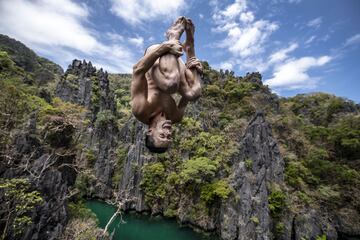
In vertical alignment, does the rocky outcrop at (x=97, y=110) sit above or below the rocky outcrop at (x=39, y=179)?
above

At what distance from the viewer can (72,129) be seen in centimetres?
1467

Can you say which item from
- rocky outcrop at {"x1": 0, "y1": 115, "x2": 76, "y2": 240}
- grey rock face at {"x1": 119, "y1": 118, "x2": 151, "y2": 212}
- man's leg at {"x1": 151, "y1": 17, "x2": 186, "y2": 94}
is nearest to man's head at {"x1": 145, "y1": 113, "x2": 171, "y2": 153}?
man's leg at {"x1": 151, "y1": 17, "x2": 186, "y2": 94}

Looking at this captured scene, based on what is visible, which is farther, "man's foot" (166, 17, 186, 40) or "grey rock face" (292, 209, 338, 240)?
"grey rock face" (292, 209, 338, 240)

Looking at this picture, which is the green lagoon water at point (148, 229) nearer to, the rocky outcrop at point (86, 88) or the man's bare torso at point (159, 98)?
the rocky outcrop at point (86, 88)

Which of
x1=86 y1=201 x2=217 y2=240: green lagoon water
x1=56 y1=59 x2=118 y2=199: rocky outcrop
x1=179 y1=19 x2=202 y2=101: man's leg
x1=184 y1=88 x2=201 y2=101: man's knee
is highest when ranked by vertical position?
x1=56 y1=59 x2=118 y2=199: rocky outcrop

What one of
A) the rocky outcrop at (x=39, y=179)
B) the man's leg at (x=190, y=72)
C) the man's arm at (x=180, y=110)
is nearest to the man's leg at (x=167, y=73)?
the man's leg at (x=190, y=72)

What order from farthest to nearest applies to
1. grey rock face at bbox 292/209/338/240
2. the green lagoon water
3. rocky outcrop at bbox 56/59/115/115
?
rocky outcrop at bbox 56/59/115/115 < the green lagoon water < grey rock face at bbox 292/209/338/240

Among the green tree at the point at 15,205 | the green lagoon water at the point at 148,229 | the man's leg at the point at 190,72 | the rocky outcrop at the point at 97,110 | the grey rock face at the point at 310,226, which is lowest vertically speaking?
the green lagoon water at the point at 148,229

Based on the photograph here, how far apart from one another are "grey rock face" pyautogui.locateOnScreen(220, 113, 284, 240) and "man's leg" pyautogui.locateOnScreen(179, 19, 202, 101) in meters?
14.9

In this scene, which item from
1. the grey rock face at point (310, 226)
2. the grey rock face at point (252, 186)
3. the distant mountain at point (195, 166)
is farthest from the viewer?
the grey rock face at point (310, 226)

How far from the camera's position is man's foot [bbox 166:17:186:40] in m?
1.74

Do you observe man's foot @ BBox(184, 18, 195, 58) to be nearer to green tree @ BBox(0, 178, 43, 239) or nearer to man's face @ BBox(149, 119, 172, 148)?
man's face @ BBox(149, 119, 172, 148)

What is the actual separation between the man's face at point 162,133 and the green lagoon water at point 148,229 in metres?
14.2

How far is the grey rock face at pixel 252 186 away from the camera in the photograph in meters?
14.6
